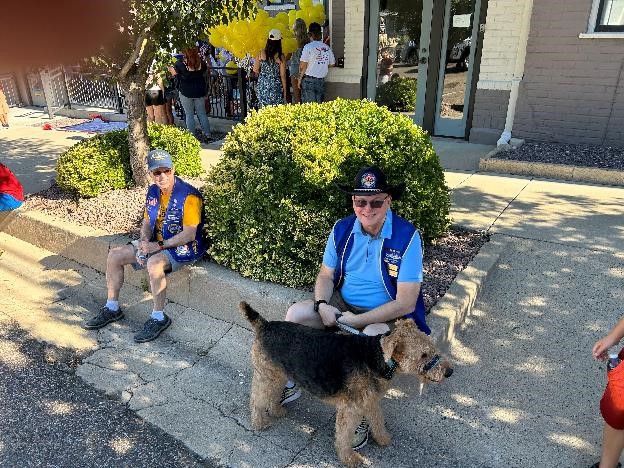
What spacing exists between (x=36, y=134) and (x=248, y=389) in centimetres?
1010

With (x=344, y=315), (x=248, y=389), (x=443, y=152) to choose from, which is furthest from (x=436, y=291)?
(x=443, y=152)

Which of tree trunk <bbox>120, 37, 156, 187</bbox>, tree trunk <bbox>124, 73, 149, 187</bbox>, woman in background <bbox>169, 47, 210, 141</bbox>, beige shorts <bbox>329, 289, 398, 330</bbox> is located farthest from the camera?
woman in background <bbox>169, 47, 210, 141</bbox>

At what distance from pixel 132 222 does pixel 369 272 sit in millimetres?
3164

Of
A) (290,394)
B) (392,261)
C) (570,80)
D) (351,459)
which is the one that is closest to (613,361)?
(392,261)

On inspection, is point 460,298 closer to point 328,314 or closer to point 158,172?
point 328,314

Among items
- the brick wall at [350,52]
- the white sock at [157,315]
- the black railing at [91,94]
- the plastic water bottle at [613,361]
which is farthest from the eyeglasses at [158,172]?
the black railing at [91,94]

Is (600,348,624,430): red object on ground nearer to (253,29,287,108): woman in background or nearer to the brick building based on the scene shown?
the brick building

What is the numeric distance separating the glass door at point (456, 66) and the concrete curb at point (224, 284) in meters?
4.38

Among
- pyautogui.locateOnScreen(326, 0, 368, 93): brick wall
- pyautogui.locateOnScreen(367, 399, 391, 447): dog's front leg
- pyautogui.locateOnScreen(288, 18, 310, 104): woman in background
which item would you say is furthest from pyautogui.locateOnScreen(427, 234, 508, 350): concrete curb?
pyautogui.locateOnScreen(288, 18, 310, 104): woman in background

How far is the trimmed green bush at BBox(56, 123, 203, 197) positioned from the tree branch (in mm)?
1083

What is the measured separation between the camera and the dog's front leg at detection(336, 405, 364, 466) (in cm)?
276

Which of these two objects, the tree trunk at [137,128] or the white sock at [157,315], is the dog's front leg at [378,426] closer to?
the white sock at [157,315]

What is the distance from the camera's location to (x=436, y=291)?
3980 millimetres

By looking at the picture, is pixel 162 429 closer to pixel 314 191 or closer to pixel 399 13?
pixel 314 191
